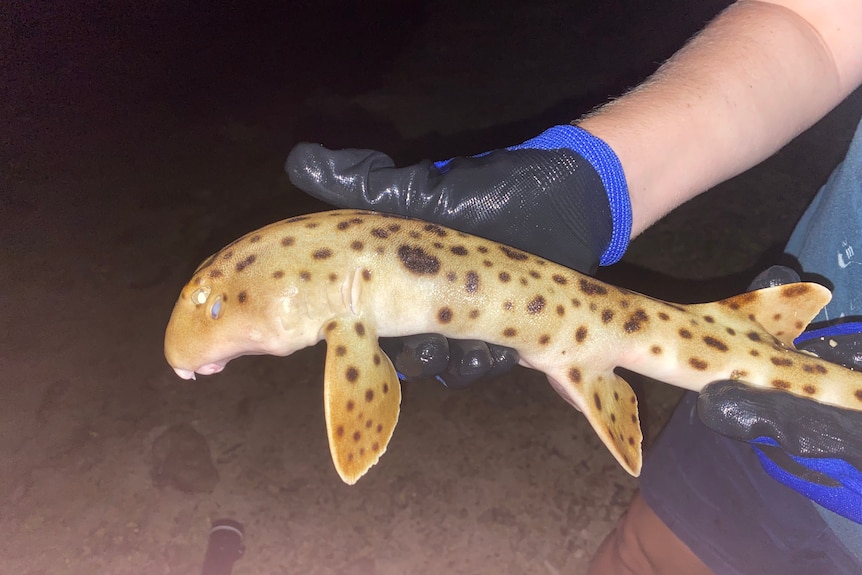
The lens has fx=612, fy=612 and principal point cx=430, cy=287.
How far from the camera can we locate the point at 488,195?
2.50 meters

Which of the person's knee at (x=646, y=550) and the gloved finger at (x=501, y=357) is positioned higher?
the gloved finger at (x=501, y=357)

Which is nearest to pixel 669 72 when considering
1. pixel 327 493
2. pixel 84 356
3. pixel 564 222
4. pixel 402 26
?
pixel 564 222

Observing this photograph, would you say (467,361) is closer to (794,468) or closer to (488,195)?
(488,195)

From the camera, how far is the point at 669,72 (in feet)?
9.38

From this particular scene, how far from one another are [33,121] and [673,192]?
7.64m

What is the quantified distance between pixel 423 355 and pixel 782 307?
4.77 ft

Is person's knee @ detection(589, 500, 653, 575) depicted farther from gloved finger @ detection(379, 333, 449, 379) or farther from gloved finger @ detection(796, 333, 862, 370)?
gloved finger @ detection(379, 333, 449, 379)

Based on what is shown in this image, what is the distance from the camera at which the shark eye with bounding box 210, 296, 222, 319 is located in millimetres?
2355

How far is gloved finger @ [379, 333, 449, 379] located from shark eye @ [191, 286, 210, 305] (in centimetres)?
78

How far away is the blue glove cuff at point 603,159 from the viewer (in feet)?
8.44

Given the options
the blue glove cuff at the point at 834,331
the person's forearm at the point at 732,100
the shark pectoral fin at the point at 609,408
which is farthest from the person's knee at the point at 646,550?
the person's forearm at the point at 732,100

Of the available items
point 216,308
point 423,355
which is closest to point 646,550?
point 423,355

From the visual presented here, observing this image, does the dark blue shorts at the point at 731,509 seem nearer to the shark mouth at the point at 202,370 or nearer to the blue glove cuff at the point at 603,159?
the blue glove cuff at the point at 603,159

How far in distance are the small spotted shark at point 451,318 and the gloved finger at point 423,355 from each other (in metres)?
0.04
